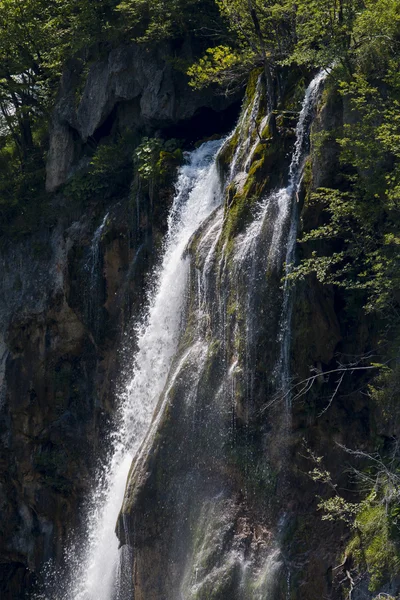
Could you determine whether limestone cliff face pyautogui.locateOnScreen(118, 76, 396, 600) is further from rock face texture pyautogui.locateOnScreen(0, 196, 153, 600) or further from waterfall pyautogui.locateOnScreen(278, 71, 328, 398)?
rock face texture pyautogui.locateOnScreen(0, 196, 153, 600)

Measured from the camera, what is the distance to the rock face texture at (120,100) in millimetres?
23641

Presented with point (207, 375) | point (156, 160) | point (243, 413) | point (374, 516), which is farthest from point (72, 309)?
point (374, 516)

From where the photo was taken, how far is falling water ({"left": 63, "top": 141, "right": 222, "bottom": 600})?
66.1 feet

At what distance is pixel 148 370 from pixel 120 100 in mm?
7290

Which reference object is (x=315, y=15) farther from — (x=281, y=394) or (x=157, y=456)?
(x=157, y=456)

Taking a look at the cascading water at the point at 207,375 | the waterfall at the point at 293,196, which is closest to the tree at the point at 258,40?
the cascading water at the point at 207,375

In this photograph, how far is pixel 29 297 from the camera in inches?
986

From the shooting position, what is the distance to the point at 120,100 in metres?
24.7

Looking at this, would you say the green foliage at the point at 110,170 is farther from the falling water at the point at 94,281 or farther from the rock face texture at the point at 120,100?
the falling water at the point at 94,281

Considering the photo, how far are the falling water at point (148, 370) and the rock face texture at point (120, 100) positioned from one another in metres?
1.78

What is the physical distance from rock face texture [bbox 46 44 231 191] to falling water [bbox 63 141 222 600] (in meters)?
1.78

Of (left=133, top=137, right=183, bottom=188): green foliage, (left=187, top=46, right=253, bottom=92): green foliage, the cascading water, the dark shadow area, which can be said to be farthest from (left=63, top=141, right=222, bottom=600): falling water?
(left=187, top=46, right=253, bottom=92): green foliage

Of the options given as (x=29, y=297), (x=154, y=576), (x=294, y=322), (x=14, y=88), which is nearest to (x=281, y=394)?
(x=294, y=322)

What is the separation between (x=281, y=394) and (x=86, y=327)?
26.2ft
